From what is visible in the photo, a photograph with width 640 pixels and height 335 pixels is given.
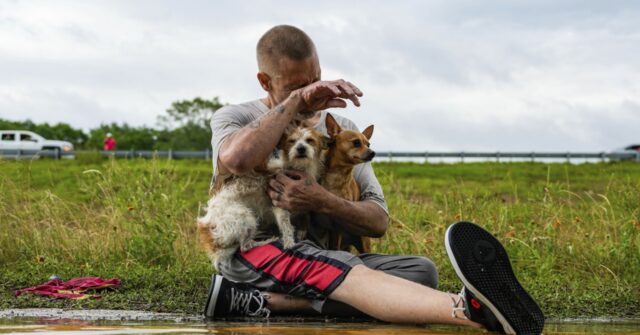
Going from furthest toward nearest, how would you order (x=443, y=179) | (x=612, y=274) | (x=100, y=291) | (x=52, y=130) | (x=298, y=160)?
(x=52, y=130), (x=443, y=179), (x=612, y=274), (x=100, y=291), (x=298, y=160)

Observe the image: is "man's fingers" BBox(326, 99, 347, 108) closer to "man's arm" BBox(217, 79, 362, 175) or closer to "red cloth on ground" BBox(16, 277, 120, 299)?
"man's arm" BBox(217, 79, 362, 175)

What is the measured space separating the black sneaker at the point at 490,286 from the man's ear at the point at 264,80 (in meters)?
1.78

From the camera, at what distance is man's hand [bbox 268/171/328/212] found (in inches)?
227

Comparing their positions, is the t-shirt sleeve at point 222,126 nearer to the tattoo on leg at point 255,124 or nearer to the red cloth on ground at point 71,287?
the tattoo on leg at point 255,124

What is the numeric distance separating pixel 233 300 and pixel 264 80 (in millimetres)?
1432

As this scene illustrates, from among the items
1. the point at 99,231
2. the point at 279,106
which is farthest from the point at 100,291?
the point at 279,106

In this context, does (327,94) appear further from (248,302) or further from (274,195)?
(248,302)

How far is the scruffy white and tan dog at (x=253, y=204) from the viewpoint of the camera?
5887 millimetres

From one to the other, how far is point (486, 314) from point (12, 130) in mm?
41321

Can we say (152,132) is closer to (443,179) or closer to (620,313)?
(443,179)

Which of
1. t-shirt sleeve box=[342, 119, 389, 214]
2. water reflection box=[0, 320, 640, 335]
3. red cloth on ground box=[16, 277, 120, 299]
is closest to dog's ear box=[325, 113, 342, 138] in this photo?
t-shirt sleeve box=[342, 119, 389, 214]

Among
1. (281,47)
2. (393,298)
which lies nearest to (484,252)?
(393,298)

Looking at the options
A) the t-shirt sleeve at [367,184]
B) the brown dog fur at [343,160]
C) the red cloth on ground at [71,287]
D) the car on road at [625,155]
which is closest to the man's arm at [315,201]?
the brown dog fur at [343,160]

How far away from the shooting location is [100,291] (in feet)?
25.8
